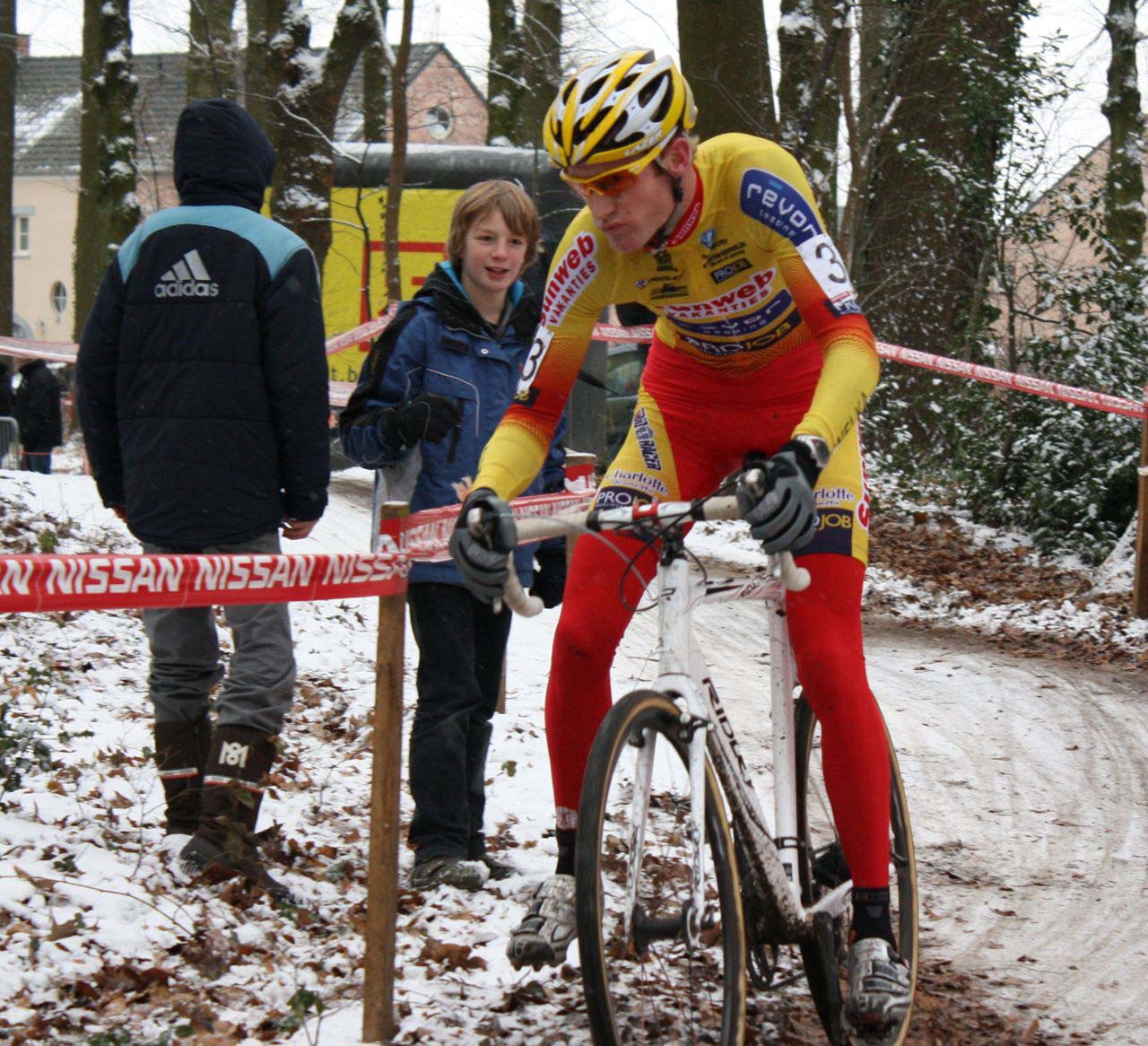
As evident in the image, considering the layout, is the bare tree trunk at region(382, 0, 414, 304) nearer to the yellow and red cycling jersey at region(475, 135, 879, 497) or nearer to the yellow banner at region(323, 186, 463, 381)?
the yellow banner at region(323, 186, 463, 381)

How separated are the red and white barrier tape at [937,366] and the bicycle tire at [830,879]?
530 centimetres

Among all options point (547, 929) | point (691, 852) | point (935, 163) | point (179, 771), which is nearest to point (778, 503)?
point (691, 852)

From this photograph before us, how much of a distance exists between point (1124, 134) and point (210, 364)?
1627cm

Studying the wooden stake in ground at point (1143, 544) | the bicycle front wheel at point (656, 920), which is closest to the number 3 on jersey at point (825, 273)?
the bicycle front wheel at point (656, 920)

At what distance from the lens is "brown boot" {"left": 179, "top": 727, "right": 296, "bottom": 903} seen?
432 cm

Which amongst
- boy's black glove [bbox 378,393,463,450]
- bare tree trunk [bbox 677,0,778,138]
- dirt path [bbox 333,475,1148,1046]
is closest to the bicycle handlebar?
dirt path [bbox 333,475,1148,1046]

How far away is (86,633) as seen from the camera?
23.5 feet

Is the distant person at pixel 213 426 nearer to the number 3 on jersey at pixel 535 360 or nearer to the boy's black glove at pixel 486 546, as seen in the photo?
the number 3 on jersey at pixel 535 360

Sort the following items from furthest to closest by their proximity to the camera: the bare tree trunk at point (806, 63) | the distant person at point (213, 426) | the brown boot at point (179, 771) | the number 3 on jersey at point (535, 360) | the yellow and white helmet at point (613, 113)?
the bare tree trunk at point (806, 63) < the brown boot at point (179, 771) < the distant person at point (213, 426) < the number 3 on jersey at point (535, 360) < the yellow and white helmet at point (613, 113)

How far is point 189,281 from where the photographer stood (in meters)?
4.43

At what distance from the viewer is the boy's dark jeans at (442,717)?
186 inches

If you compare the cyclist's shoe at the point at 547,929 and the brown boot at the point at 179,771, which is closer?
the cyclist's shoe at the point at 547,929

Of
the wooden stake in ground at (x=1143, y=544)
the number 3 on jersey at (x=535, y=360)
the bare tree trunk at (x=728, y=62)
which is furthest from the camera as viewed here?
the bare tree trunk at (x=728, y=62)

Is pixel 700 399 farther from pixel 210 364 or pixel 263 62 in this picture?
pixel 263 62
